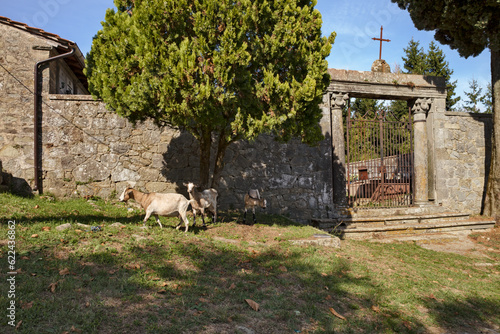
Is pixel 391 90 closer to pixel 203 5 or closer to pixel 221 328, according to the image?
pixel 203 5

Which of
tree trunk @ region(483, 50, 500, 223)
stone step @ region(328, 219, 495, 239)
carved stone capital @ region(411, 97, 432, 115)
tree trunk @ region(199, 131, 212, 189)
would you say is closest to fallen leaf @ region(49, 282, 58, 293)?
tree trunk @ region(199, 131, 212, 189)

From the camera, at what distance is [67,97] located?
30.8 feet

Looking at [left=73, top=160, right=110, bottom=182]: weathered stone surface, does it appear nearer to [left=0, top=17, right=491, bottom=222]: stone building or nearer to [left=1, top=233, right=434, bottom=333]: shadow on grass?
[left=0, top=17, right=491, bottom=222]: stone building

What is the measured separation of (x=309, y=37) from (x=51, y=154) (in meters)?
7.59

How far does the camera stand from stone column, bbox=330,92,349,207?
1122cm

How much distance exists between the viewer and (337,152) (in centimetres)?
1123

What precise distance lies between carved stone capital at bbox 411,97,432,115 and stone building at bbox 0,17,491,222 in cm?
4

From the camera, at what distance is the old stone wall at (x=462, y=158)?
→ 484 inches

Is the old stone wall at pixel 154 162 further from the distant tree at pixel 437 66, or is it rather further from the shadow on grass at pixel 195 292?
the distant tree at pixel 437 66

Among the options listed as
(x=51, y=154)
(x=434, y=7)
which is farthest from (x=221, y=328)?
(x=434, y=7)

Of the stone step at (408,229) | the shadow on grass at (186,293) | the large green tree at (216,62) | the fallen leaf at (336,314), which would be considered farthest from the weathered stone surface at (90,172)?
the fallen leaf at (336,314)

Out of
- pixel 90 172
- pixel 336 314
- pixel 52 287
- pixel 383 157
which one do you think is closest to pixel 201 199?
pixel 52 287

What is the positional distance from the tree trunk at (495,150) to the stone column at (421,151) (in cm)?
212

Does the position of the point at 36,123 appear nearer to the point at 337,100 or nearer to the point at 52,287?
the point at 52,287
